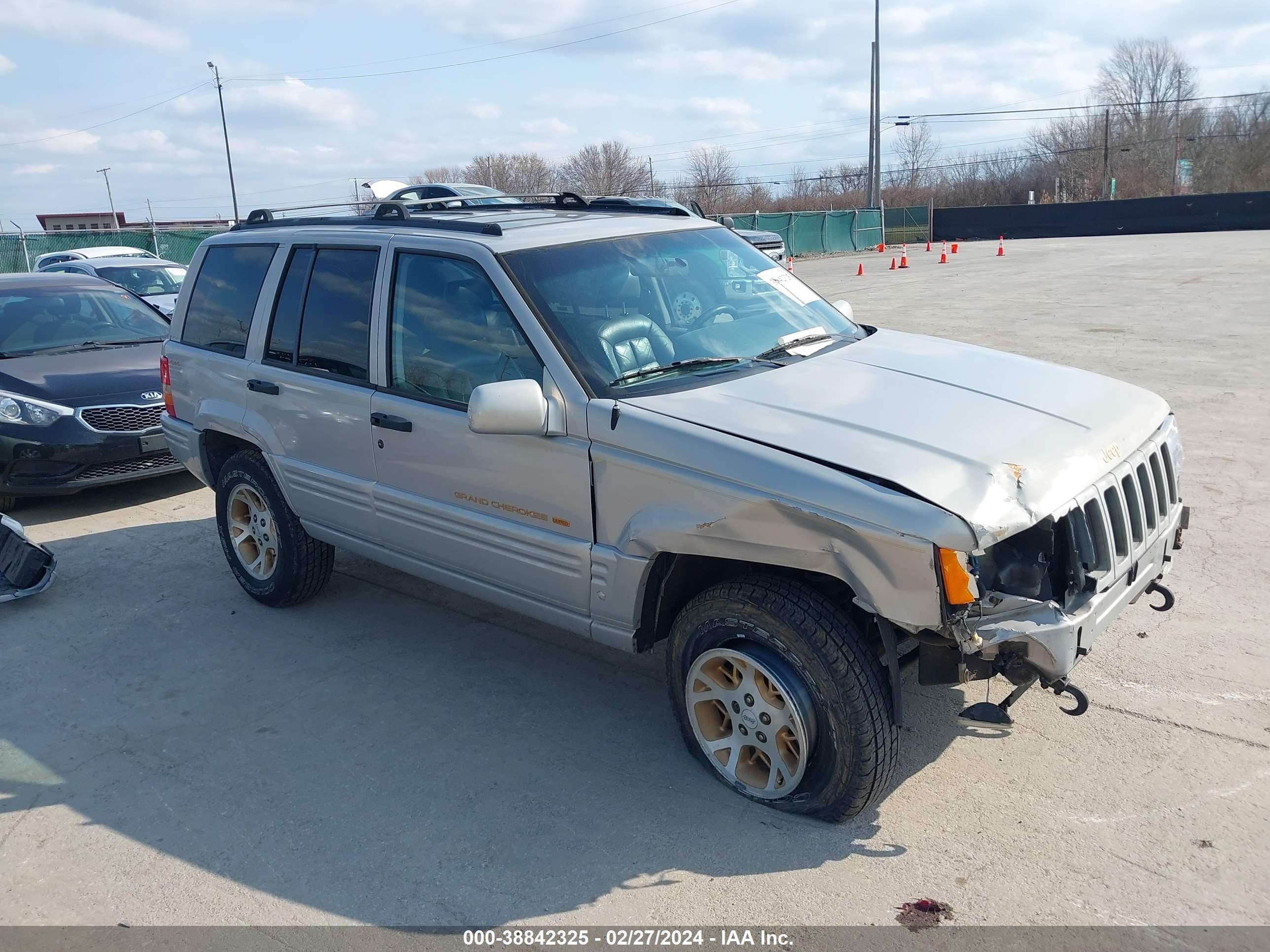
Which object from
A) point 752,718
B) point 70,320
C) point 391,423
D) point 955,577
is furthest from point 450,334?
point 70,320

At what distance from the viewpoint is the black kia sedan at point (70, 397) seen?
7246 mm

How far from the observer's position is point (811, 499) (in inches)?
118

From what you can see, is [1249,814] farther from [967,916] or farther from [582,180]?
[582,180]

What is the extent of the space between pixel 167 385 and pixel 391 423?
2.42 metres

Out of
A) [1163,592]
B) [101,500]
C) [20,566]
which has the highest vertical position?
[1163,592]

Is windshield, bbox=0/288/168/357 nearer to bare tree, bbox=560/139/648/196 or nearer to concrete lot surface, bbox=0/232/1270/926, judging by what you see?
concrete lot surface, bbox=0/232/1270/926

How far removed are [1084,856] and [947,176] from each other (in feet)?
232

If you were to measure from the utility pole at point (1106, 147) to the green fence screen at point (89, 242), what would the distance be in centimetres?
5415

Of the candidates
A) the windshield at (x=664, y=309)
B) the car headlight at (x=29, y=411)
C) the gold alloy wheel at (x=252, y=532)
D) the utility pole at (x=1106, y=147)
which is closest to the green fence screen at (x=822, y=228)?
the car headlight at (x=29, y=411)

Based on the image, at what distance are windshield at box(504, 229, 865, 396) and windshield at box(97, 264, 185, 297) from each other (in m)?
11.0

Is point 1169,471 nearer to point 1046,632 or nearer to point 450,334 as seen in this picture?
point 1046,632

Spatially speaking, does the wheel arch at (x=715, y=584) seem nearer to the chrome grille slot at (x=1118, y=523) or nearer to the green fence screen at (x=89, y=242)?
the chrome grille slot at (x=1118, y=523)

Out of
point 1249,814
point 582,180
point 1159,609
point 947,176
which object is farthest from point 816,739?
point 947,176

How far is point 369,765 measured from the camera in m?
3.92
